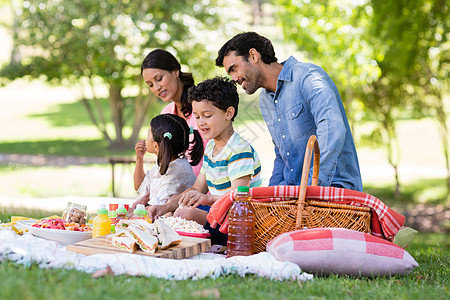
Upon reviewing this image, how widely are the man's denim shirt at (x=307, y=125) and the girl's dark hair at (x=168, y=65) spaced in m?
0.85

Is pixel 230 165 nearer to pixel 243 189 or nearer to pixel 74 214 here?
pixel 243 189

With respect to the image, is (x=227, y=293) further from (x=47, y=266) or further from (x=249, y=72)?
(x=249, y=72)

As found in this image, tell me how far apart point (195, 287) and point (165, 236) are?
26.1 inches

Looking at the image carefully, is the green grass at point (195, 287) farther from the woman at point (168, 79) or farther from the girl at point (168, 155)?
the woman at point (168, 79)

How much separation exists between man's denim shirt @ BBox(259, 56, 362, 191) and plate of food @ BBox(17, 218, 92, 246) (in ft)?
5.24

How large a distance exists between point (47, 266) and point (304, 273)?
1.40 metres

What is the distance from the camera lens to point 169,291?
2.59 m

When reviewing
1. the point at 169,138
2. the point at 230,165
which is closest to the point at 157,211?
the point at 169,138

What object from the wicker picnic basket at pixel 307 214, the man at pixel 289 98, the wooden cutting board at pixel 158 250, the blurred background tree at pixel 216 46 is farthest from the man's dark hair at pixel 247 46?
the blurred background tree at pixel 216 46

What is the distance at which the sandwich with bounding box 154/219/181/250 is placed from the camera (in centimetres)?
329

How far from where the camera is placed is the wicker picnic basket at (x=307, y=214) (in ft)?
11.2

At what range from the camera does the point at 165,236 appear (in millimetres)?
3307

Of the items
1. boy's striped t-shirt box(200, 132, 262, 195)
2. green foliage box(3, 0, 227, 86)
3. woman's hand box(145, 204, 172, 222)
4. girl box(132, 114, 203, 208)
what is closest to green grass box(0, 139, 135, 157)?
green foliage box(3, 0, 227, 86)

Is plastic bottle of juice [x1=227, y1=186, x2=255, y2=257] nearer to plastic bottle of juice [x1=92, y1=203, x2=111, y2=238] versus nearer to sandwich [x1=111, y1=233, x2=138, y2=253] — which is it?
sandwich [x1=111, y1=233, x2=138, y2=253]
